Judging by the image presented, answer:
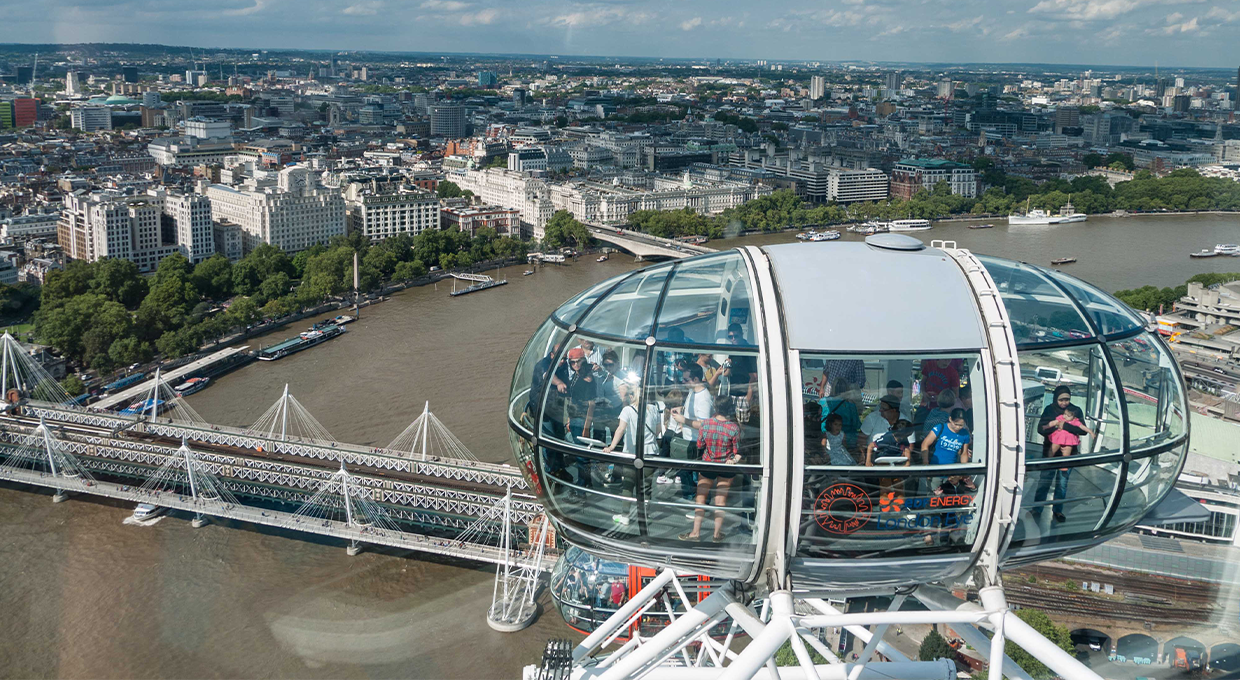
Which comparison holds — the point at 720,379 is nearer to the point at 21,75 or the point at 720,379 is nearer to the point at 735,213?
the point at 735,213

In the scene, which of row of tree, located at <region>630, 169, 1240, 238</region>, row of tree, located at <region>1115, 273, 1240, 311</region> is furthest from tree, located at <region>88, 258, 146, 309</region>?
row of tree, located at <region>1115, 273, 1240, 311</region>

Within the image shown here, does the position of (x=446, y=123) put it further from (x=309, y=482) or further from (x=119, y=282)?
(x=309, y=482)

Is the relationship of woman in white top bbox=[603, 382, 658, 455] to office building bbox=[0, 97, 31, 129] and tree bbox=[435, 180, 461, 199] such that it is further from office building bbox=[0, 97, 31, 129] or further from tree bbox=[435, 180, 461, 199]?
office building bbox=[0, 97, 31, 129]

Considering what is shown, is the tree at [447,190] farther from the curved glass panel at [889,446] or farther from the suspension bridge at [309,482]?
the curved glass panel at [889,446]

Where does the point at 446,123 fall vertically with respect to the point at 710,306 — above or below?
above

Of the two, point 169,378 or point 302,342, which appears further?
point 302,342

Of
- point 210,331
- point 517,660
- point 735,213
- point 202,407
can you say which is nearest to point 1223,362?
point 517,660

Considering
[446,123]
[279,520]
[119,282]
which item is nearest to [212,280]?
[119,282]

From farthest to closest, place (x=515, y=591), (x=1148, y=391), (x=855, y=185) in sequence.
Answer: (x=855, y=185), (x=515, y=591), (x=1148, y=391)
